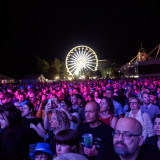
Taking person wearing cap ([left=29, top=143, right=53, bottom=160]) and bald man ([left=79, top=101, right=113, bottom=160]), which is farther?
bald man ([left=79, top=101, right=113, bottom=160])

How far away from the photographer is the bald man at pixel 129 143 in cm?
203

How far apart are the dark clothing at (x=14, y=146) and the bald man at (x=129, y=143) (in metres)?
1.57

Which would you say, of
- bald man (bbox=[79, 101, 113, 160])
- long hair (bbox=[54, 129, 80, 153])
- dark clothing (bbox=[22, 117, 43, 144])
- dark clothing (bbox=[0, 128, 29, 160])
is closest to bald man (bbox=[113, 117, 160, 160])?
long hair (bbox=[54, 129, 80, 153])

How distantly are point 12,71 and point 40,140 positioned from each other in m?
61.2

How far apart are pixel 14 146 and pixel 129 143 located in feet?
5.84

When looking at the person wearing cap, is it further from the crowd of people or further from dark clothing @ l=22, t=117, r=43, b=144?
dark clothing @ l=22, t=117, r=43, b=144

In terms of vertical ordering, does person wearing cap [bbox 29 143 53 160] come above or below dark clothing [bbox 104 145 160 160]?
below

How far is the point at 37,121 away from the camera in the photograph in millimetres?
3869

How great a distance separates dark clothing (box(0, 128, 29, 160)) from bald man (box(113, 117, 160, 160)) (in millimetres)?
1570

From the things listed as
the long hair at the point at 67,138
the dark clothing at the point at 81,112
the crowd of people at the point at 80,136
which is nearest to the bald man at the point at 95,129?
the crowd of people at the point at 80,136

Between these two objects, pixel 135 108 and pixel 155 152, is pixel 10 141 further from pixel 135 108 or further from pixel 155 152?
pixel 135 108

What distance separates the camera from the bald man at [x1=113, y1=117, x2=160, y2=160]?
203 cm

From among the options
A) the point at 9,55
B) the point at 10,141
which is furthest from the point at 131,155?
the point at 9,55

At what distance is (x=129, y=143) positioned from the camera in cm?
205
